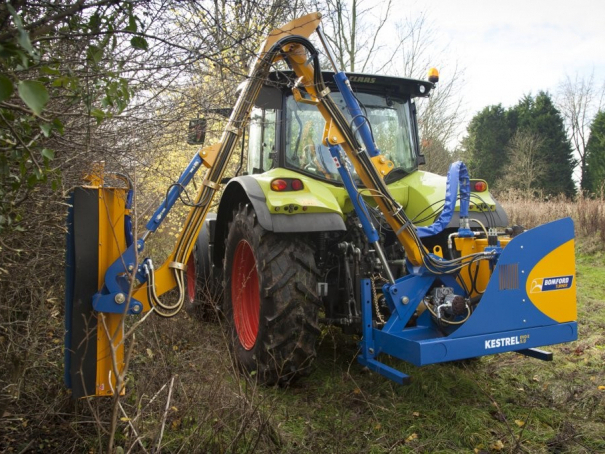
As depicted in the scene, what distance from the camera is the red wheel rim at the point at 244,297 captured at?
4172 millimetres

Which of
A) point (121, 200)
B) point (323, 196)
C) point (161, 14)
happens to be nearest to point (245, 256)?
point (323, 196)

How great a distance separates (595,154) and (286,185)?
28372 millimetres

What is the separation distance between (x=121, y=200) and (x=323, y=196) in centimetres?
131

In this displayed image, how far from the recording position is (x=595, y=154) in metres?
27.5

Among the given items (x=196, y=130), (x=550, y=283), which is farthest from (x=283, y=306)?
(x=550, y=283)

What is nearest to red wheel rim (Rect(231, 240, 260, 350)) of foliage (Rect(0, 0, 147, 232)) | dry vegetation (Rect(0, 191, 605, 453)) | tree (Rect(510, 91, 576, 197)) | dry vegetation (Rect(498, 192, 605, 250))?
dry vegetation (Rect(0, 191, 605, 453))

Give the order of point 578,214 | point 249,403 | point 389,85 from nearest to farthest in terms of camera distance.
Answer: point 249,403, point 389,85, point 578,214

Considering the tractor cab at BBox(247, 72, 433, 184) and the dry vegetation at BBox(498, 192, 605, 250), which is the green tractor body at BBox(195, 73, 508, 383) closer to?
the tractor cab at BBox(247, 72, 433, 184)

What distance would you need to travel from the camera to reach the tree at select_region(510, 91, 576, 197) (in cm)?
2691

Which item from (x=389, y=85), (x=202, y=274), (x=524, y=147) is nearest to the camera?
(x=389, y=85)

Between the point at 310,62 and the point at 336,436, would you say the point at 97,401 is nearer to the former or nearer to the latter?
the point at 336,436

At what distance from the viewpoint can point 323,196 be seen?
145 inches

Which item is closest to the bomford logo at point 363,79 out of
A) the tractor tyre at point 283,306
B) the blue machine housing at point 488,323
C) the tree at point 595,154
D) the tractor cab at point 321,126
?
the tractor cab at point 321,126

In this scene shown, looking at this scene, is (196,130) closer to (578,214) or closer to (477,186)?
(477,186)
